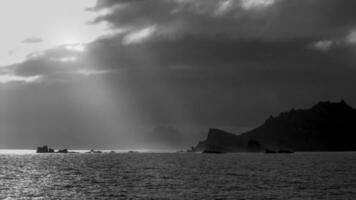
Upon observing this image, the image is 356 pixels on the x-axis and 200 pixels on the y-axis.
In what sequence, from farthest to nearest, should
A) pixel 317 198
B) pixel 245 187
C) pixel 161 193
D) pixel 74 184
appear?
pixel 74 184
pixel 245 187
pixel 161 193
pixel 317 198

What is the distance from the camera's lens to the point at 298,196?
2950 inches

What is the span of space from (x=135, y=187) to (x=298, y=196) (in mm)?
29753

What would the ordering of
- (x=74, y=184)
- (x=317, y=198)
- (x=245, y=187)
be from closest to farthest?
(x=317, y=198) < (x=245, y=187) < (x=74, y=184)

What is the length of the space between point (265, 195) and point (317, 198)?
7.90 meters

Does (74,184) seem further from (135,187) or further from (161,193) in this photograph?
(161,193)

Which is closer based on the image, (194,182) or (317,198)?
(317,198)

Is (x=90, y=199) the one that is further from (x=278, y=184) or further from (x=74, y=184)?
(x=278, y=184)

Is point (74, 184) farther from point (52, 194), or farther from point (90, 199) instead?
point (90, 199)

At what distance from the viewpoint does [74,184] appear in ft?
319

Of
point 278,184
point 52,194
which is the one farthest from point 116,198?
point 278,184

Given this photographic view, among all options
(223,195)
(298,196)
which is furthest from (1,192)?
(298,196)

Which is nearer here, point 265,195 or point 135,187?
point 265,195

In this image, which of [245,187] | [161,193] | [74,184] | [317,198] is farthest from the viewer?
[74,184]

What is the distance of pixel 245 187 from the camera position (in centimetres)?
8856
